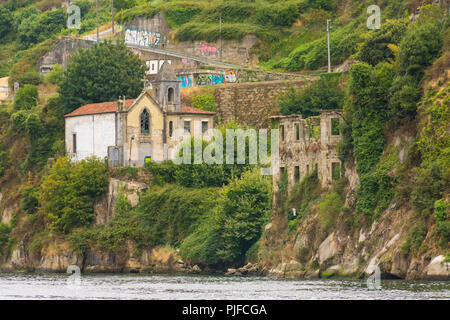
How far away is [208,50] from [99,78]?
76.5 ft

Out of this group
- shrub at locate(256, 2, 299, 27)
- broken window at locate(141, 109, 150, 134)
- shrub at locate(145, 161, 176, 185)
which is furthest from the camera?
shrub at locate(256, 2, 299, 27)

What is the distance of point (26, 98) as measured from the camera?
128 m

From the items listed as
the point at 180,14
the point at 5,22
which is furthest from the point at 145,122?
the point at 5,22

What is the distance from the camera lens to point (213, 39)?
13988 cm

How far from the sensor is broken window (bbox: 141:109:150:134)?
373 feet

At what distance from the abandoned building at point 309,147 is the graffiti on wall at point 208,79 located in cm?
2989

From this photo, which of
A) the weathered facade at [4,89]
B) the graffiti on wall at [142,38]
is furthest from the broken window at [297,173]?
the graffiti on wall at [142,38]

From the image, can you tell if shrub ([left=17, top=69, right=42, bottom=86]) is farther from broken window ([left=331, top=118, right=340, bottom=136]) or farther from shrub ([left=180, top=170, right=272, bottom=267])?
broken window ([left=331, top=118, right=340, bottom=136])

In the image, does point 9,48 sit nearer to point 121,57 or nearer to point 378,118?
point 121,57

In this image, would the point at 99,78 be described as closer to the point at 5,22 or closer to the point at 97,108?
the point at 97,108

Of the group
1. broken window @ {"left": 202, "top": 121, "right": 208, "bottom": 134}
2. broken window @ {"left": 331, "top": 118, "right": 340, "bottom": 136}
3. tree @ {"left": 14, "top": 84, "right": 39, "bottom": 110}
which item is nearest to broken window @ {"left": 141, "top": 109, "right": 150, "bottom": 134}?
broken window @ {"left": 202, "top": 121, "right": 208, "bottom": 134}

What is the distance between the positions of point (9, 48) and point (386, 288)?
358ft

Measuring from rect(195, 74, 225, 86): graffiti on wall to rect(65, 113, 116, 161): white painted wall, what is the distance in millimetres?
15321
